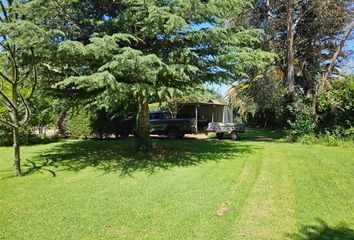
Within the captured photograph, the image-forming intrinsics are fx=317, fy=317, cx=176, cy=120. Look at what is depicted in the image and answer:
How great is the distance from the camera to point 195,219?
5020mm

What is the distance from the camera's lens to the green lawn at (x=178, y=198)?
15.1ft

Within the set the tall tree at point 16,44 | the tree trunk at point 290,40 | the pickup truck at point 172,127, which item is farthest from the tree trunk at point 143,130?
the tree trunk at point 290,40

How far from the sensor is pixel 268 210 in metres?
5.43

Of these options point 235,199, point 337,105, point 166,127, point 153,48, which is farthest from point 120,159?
point 337,105

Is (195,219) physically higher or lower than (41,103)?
lower

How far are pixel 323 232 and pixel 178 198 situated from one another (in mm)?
2613

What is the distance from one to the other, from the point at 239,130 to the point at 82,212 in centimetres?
1395

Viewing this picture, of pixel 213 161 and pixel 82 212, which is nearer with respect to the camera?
pixel 82 212

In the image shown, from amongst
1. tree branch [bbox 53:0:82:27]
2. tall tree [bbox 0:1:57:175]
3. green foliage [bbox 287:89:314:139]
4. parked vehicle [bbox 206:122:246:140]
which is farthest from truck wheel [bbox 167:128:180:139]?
tall tree [bbox 0:1:57:175]

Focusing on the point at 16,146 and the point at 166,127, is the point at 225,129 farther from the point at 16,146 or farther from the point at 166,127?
the point at 16,146

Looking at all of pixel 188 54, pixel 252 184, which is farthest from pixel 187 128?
pixel 252 184

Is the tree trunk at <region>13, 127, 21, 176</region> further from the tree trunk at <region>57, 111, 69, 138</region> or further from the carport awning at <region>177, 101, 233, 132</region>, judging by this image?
the carport awning at <region>177, 101, 233, 132</region>

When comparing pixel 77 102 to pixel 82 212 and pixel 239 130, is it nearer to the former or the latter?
pixel 82 212

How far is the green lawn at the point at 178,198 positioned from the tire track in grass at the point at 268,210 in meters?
0.02
